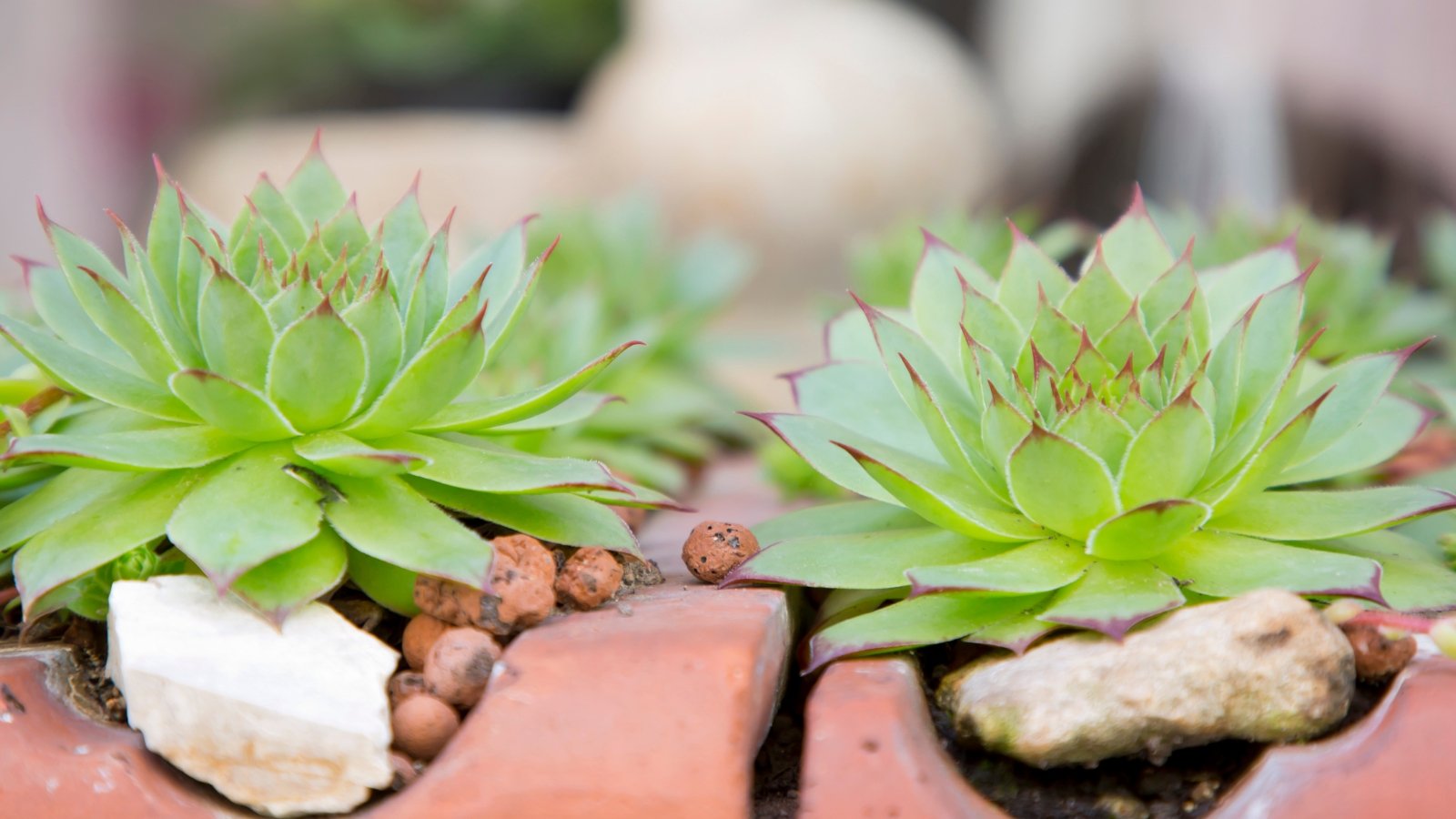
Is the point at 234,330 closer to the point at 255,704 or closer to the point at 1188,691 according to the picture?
the point at 255,704

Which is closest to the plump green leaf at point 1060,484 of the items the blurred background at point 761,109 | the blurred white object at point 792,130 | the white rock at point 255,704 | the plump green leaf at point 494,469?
the plump green leaf at point 494,469

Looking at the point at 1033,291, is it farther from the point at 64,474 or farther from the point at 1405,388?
the point at 64,474

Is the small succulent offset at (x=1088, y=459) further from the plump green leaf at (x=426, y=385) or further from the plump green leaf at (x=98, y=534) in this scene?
the plump green leaf at (x=98, y=534)

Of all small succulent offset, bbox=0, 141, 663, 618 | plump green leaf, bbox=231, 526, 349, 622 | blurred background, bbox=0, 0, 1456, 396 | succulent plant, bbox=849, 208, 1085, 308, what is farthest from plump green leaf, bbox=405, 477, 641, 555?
blurred background, bbox=0, 0, 1456, 396

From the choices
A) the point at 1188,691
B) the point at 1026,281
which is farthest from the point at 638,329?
the point at 1188,691

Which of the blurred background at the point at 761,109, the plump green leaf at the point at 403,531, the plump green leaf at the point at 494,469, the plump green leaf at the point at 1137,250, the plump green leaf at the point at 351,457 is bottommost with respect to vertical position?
the blurred background at the point at 761,109

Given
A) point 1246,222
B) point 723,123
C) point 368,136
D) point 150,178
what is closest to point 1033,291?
point 1246,222

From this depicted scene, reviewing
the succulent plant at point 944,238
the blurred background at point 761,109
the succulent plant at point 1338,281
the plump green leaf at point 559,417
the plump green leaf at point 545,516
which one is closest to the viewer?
the plump green leaf at point 545,516
